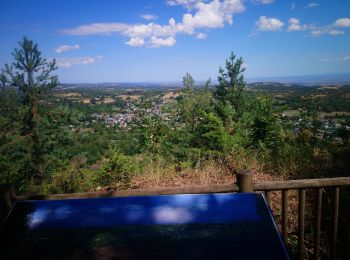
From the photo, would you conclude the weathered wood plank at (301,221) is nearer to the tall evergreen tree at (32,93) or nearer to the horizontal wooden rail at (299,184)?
the horizontal wooden rail at (299,184)

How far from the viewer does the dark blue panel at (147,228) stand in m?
1.46

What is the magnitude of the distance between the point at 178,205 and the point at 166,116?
16.1 metres

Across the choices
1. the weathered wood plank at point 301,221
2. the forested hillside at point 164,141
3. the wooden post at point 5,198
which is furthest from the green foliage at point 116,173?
the weathered wood plank at point 301,221

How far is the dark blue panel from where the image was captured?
57.6 inches

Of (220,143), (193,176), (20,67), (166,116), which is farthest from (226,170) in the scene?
(20,67)

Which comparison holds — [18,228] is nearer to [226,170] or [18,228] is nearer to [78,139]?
[226,170]

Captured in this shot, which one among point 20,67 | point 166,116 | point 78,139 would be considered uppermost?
point 20,67

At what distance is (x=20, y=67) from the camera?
15430 millimetres

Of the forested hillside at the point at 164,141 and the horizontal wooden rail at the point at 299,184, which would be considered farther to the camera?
the forested hillside at the point at 164,141

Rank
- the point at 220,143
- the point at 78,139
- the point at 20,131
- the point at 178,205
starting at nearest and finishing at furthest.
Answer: the point at 178,205
the point at 220,143
the point at 20,131
the point at 78,139

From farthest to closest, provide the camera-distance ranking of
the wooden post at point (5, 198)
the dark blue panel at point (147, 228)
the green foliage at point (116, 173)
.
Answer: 1. the green foliage at point (116, 173)
2. the wooden post at point (5, 198)
3. the dark blue panel at point (147, 228)

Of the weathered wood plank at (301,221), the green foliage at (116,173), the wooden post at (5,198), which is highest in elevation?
the wooden post at (5,198)

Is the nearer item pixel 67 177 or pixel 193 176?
pixel 193 176

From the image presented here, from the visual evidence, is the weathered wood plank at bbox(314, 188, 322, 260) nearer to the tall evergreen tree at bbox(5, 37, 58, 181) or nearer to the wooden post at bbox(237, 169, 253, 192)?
the wooden post at bbox(237, 169, 253, 192)
